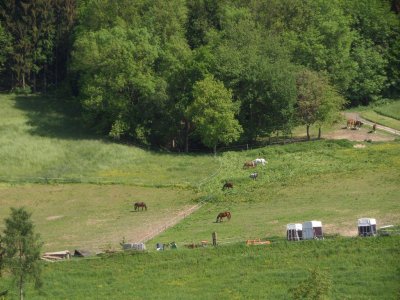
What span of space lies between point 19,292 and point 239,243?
43.1 feet

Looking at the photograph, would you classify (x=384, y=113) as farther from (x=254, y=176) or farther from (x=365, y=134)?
(x=254, y=176)

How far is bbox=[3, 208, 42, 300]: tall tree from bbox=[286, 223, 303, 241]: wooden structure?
14934 millimetres

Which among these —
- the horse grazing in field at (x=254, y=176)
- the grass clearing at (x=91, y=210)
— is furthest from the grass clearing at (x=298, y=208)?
the grass clearing at (x=91, y=210)

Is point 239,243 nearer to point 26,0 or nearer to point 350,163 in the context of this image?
point 350,163

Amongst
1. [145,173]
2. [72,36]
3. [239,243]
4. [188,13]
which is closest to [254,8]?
[188,13]

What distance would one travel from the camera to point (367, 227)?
61.3 metres

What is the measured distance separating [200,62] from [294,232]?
40464 mm

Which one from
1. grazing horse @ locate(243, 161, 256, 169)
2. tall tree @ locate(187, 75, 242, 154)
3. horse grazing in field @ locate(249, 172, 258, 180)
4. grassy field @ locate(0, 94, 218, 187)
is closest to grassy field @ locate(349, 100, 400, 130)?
tall tree @ locate(187, 75, 242, 154)

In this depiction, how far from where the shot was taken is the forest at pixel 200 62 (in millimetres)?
98219

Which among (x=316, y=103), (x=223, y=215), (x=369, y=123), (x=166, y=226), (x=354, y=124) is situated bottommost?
(x=166, y=226)

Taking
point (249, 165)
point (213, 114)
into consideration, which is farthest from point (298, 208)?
point (213, 114)

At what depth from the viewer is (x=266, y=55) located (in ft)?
338

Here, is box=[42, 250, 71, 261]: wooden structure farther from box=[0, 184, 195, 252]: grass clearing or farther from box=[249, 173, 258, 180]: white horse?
box=[249, 173, 258, 180]: white horse

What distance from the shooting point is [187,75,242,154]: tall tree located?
314 ft
